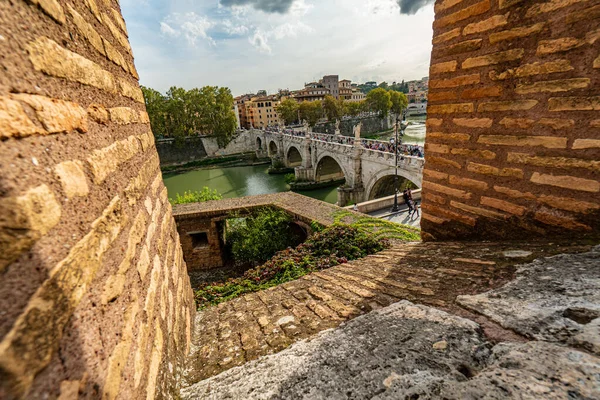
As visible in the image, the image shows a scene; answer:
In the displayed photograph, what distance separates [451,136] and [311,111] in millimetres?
53890

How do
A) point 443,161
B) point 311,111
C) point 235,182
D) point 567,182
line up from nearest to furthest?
point 567,182 → point 443,161 → point 235,182 → point 311,111

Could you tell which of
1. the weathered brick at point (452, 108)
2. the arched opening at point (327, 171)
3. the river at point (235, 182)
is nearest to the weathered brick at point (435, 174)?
the weathered brick at point (452, 108)

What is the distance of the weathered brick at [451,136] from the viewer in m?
2.67

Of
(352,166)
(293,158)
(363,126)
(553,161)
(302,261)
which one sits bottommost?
(293,158)

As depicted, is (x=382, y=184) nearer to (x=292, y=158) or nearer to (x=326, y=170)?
(x=326, y=170)

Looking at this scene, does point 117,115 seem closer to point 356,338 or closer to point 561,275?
point 356,338

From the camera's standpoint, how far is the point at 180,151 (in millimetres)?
46875

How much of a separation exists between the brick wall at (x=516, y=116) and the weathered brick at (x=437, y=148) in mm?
13

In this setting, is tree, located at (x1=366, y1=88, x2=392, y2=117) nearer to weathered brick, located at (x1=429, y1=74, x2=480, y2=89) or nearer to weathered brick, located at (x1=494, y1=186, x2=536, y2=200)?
weathered brick, located at (x1=429, y1=74, x2=480, y2=89)

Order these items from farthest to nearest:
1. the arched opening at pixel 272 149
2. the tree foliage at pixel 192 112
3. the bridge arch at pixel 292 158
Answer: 1. the arched opening at pixel 272 149
2. the tree foliage at pixel 192 112
3. the bridge arch at pixel 292 158

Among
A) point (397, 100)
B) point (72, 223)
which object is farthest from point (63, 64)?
point (397, 100)

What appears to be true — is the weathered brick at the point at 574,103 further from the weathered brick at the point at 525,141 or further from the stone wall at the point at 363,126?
the stone wall at the point at 363,126

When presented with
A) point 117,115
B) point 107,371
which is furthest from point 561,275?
point 117,115

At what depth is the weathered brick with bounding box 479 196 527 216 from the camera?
7.75 feet
